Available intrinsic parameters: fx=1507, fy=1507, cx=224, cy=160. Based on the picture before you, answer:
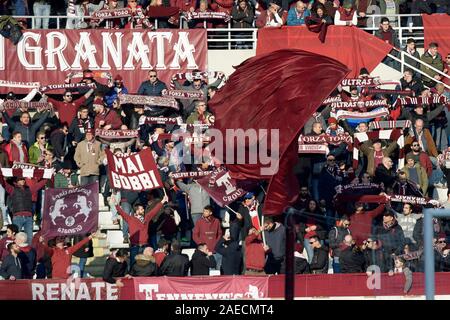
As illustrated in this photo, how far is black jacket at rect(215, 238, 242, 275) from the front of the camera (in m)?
18.7

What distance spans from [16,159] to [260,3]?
5.44 m

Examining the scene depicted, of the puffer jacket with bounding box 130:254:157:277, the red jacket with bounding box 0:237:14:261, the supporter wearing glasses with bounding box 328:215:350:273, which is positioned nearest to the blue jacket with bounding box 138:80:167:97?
the red jacket with bounding box 0:237:14:261

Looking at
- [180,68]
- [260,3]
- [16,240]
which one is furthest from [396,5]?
[16,240]

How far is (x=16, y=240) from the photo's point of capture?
63.1ft

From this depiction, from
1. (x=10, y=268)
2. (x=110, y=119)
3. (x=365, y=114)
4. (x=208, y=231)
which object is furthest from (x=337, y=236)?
(x=110, y=119)

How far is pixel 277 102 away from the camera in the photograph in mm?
19734

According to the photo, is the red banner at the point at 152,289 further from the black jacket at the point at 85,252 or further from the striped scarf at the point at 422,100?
the striped scarf at the point at 422,100

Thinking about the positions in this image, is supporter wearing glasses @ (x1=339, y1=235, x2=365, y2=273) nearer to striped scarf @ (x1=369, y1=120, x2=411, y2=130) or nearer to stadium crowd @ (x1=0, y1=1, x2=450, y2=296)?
stadium crowd @ (x1=0, y1=1, x2=450, y2=296)

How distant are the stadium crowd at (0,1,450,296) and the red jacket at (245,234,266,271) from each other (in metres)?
0.02

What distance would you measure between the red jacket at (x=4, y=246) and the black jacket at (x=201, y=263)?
2348 mm

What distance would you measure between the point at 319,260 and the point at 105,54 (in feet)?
28.6

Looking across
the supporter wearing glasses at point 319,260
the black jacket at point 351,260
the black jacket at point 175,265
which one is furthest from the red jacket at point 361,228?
Answer: the black jacket at point 175,265
